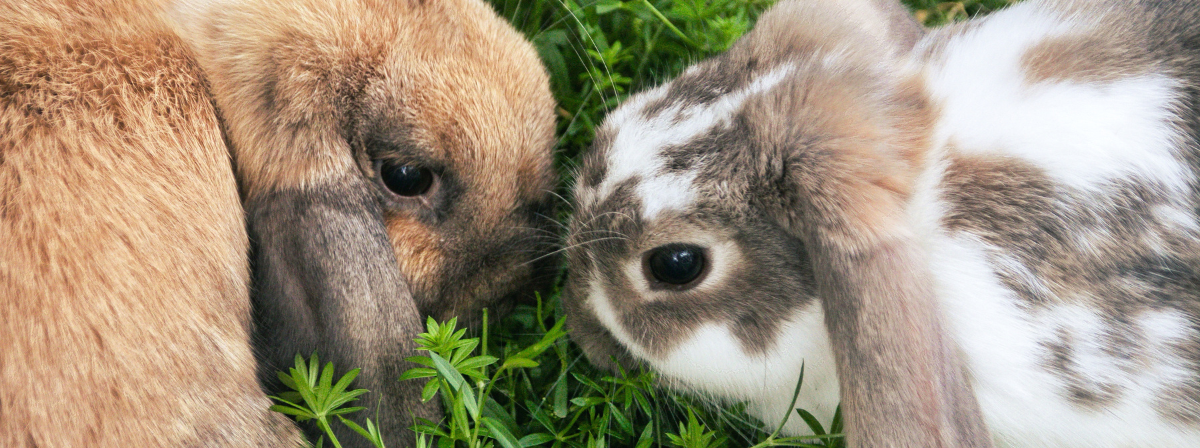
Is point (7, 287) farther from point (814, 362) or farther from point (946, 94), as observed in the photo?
point (946, 94)

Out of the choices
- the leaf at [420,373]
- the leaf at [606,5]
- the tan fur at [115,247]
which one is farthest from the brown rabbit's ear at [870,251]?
the tan fur at [115,247]

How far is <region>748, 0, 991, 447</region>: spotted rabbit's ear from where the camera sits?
1.96m

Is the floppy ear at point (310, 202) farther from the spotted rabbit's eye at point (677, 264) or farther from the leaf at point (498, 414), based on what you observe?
the spotted rabbit's eye at point (677, 264)

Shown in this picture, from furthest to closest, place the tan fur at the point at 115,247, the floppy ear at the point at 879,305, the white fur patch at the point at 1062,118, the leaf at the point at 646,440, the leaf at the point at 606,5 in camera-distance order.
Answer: the leaf at the point at 606,5
the leaf at the point at 646,440
the white fur patch at the point at 1062,118
the tan fur at the point at 115,247
the floppy ear at the point at 879,305

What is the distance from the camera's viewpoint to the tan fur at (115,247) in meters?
2.10

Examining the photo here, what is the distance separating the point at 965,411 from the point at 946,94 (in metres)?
0.89

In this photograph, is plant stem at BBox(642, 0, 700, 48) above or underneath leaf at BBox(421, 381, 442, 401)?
above

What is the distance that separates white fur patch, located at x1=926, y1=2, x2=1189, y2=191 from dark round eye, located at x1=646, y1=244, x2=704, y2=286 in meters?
0.73

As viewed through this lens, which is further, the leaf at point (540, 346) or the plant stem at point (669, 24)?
the plant stem at point (669, 24)

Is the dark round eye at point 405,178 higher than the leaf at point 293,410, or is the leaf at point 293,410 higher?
the dark round eye at point 405,178

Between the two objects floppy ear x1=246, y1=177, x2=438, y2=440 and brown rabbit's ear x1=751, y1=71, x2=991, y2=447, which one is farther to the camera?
floppy ear x1=246, y1=177, x2=438, y2=440

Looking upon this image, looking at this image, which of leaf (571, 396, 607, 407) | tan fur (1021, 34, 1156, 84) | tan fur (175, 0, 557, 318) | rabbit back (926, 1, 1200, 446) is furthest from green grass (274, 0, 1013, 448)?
tan fur (1021, 34, 1156, 84)

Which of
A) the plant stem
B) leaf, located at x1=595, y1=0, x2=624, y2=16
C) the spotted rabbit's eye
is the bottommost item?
the spotted rabbit's eye

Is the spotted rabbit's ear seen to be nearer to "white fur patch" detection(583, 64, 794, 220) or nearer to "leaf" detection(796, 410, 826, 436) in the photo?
"white fur patch" detection(583, 64, 794, 220)
